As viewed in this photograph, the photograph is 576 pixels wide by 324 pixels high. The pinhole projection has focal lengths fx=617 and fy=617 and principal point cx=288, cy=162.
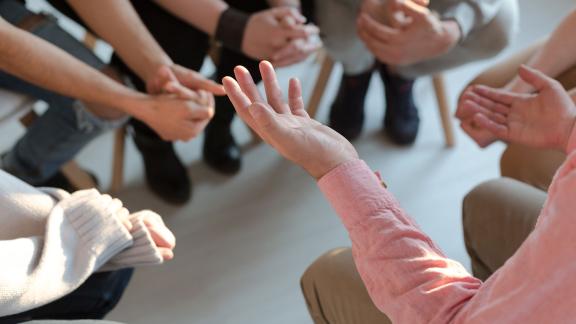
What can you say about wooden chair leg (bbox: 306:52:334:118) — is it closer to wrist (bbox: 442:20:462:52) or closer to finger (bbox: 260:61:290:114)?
wrist (bbox: 442:20:462:52)

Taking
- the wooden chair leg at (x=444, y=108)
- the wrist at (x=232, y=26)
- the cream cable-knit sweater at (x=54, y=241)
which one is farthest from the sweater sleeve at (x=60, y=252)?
the wooden chair leg at (x=444, y=108)

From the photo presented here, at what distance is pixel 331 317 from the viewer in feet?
2.86

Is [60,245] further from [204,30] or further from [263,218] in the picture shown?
[263,218]

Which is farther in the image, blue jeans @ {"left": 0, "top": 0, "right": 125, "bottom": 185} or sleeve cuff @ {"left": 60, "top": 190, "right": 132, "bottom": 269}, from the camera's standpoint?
blue jeans @ {"left": 0, "top": 0, "right": 125, "bottom": 185}

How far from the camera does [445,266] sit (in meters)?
0.69

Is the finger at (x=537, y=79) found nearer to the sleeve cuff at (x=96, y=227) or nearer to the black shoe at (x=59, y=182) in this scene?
the sleeve cuff at (x=96, y=227)

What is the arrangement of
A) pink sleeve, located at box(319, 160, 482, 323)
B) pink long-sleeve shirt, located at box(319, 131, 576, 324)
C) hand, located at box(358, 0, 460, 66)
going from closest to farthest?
pink long-sleeve shirt, located at box(319, 131, 576, 324) → pink sleeve, located at box(319, 160, 482, 323) → hand, located at box(358, 0, 460, 66)

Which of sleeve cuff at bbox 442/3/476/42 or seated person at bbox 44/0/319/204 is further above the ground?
sleeve cuff at bbox 442/3/476/42

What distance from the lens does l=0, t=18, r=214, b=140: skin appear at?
3.33ft

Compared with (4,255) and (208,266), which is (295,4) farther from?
(4,255)

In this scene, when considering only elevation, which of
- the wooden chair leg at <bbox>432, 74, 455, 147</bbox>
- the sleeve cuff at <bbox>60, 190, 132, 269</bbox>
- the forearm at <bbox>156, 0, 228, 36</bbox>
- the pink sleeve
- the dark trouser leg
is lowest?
the dark trouser leg

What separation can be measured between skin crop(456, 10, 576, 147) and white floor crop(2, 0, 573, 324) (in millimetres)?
418

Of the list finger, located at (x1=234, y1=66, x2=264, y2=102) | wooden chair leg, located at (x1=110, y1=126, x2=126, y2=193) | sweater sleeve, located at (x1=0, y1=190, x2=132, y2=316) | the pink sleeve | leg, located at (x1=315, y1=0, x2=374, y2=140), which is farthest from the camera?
wooden chair leg, located at (x1=110, y1=126, x2=126, y2=193)

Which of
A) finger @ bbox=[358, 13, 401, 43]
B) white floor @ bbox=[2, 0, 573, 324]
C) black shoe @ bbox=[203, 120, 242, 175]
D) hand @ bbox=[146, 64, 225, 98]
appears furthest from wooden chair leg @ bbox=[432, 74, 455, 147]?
hand @ bbox=[146, 64, 225, 98]
